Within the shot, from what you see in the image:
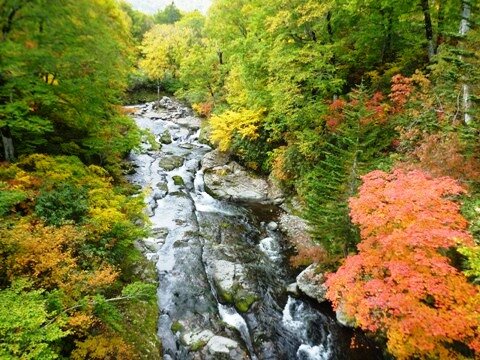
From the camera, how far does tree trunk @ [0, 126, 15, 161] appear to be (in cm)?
1051

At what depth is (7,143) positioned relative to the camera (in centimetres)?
1058

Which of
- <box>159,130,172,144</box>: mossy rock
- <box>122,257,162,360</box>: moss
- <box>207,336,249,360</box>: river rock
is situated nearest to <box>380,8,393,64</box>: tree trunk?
<box>207,336,249,360</box>: river rock

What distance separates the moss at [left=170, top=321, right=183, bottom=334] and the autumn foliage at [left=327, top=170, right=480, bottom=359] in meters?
5.18

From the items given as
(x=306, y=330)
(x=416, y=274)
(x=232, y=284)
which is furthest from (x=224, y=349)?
(x=416, y=274)

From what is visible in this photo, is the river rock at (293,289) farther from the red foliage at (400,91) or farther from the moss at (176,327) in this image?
the red foliage at (400,91)

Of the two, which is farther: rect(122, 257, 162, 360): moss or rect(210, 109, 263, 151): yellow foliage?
rect(210, 109, 263, 151): yellow foliage

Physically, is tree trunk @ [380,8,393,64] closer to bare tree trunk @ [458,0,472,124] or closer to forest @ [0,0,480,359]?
forest @ [0,0,480,359]

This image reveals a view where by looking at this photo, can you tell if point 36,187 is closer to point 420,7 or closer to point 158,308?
point 158,308

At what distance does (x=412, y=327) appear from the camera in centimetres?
680

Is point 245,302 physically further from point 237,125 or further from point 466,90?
point 237,125

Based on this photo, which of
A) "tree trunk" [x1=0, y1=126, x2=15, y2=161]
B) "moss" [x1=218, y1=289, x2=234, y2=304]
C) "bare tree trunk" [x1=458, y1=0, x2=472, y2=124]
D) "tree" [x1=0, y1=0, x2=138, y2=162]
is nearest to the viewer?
"tree" [x1=0, y1=0, x2=138, y2=162]


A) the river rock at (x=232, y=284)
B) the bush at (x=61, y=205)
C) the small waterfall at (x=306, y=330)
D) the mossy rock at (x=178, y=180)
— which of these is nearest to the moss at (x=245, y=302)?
the river rock at (x=232, y=284)

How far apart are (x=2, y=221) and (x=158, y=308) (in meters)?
5.56

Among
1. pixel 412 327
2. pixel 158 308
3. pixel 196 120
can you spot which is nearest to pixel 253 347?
pixel 158 308
